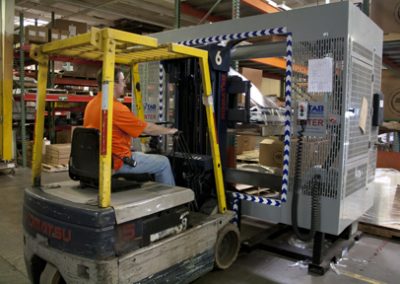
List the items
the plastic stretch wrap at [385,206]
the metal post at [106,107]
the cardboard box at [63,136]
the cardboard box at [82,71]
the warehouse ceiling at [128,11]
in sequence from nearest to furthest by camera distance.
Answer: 1. the metal post at [106,107]
2. the plastic stretch wrap at [385,206]
3. the warehouse ceiling at [128,11]
4. the cardboard box at [63,136]
5. the cardboard box at [82,71]

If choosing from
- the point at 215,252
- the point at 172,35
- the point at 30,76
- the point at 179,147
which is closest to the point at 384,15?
the point at 172,35

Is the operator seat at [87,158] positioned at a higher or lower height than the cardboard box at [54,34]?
lower

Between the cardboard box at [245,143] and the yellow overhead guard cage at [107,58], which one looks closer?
the yellow overhead guard cage at [107,58]

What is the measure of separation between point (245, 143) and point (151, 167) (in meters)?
3.49

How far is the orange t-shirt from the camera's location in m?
3.00

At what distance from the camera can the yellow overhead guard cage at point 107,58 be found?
8.06 ft

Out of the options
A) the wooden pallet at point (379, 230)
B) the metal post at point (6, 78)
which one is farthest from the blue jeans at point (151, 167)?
the metal post at point (6, 78)

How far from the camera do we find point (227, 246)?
3883mm

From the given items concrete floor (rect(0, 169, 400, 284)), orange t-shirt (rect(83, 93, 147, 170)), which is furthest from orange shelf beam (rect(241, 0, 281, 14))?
concrete floor (rect(0, 169, 400, 284))

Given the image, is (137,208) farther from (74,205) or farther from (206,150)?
(206,150)

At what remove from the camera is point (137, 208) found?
271 centimetres

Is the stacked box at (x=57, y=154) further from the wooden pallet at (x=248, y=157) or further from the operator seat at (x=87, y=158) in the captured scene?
the operator seat at (x=87, y=158)

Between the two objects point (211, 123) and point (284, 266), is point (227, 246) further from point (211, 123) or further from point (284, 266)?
point (211, 123)

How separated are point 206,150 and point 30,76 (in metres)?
8.50
